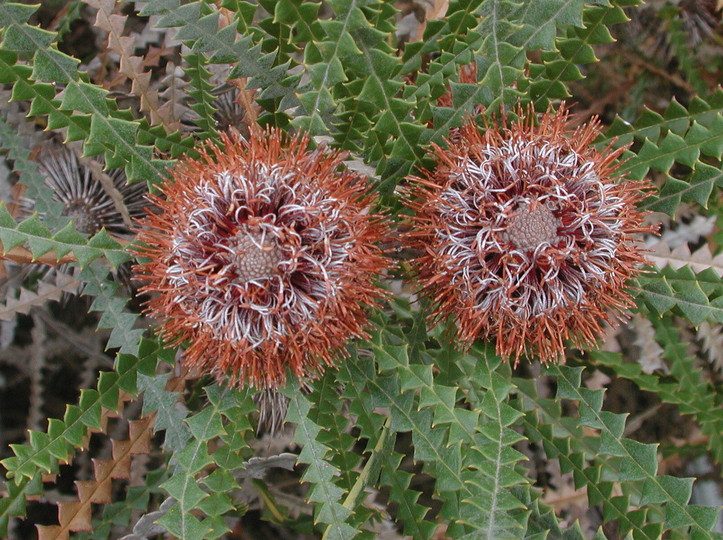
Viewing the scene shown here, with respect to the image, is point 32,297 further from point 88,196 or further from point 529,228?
point 529,228

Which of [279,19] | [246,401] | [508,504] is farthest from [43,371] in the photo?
[508,504]

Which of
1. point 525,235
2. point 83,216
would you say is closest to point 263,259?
point 525,235

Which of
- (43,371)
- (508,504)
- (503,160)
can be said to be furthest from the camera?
(43,371)

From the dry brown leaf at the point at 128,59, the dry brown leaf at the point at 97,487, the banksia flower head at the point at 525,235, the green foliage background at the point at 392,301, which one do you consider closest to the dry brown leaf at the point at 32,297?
the green foliage background at the point at 392,301

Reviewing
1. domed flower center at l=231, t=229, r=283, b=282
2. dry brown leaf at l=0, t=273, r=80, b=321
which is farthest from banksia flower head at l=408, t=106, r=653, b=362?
dry brown leaf at l=0, t=273, r=80, b=321

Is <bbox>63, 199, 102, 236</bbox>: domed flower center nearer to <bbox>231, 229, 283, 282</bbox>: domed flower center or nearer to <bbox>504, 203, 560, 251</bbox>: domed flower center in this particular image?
<bbox>231, 229, 283, 282</bbox>: domed flower center

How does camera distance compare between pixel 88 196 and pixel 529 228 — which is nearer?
pixel 529 228

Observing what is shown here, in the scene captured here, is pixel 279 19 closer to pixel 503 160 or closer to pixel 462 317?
pixel 503 160
